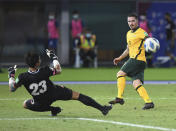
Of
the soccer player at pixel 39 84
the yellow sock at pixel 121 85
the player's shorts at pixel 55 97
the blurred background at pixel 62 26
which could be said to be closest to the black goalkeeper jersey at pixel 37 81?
the soccer player at pixel 39 84

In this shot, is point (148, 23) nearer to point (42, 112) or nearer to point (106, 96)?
point (106, 96)

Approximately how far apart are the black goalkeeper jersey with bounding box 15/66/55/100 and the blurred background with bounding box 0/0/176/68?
60.1 feet

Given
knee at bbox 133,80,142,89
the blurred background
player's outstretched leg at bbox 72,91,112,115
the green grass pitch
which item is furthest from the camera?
the blurred background

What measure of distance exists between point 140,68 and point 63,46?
1767 centimetres

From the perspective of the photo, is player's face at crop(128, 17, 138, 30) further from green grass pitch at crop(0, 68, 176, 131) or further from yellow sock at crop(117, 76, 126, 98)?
green grass pitch at crop(0, 68, 176, 131)

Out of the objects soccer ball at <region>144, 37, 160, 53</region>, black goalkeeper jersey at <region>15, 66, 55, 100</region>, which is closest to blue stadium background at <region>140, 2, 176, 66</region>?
soccer ball at <region>144, 37, 160, 53</region>

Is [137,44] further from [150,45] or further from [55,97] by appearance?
[55,97]

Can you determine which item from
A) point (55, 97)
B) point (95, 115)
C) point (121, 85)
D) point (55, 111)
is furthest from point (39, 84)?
point (121, 85)

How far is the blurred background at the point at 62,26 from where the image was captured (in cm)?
2895

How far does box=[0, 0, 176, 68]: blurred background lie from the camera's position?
2895 cm

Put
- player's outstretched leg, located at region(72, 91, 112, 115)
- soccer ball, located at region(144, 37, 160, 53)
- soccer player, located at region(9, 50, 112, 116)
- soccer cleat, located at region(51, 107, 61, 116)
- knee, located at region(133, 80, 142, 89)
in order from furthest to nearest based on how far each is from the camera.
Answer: knee, located at region(133, 80, 142, 89), soccer ball, located at region(144, 37, 160, 53), soccer cleat, located at region(51, 107, 61, 116), player's outstretched leg, located at region(72, 91, 112, 115), soccer player, located at region(9, 50, 112, 116)

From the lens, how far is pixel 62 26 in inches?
1150

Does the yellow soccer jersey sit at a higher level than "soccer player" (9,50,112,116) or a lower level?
higher

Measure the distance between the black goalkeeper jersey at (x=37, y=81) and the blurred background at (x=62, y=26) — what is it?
18322 millimetres
